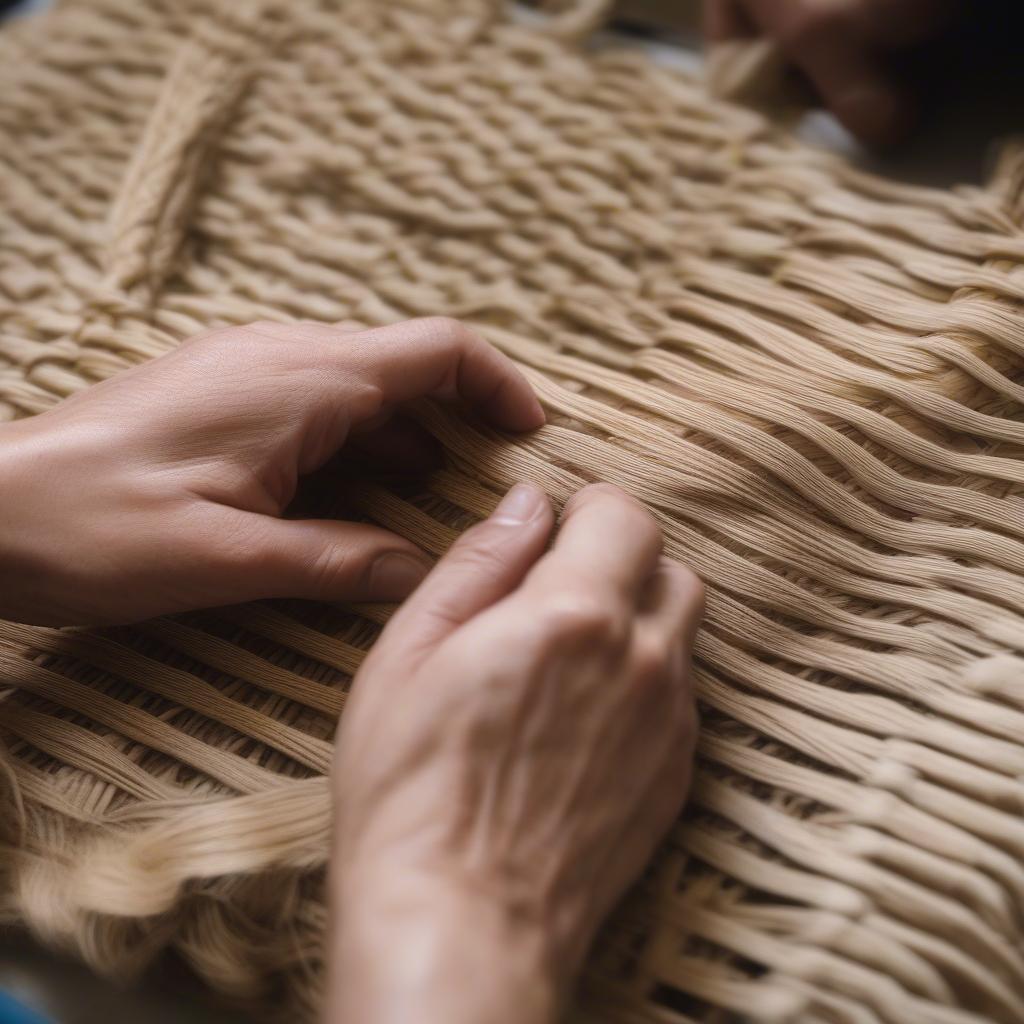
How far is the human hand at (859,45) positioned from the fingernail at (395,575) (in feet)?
1.77

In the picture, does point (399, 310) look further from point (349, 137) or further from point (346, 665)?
point (346, 665)

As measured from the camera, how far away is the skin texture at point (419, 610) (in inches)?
16.5

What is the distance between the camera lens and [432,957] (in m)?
0.40

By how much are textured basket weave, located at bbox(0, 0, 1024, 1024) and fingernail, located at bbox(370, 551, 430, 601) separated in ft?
0.07

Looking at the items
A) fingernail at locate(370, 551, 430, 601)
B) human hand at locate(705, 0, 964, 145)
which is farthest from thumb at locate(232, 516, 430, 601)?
human hand at locate(705, 0, 964, 145)

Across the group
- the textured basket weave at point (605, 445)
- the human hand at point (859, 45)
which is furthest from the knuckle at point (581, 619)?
the human hand at point (859, 45)

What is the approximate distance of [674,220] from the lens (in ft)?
2.43

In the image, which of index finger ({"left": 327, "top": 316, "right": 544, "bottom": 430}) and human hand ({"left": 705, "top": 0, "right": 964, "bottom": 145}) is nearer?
index finger ({"left": 327, "top": 316, "right": 544, "bottom": 430})

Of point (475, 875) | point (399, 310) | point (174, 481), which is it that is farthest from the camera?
point (399, 310)

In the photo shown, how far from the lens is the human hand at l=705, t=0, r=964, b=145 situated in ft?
2.54

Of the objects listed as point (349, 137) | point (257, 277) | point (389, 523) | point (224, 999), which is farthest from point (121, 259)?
point (224, 999)

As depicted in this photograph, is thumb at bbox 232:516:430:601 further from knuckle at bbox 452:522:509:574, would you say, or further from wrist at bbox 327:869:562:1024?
wrist at bbox 327:869:562:1024

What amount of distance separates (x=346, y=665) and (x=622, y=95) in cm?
51

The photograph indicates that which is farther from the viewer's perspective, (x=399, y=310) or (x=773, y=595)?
(x=399, y=310)
